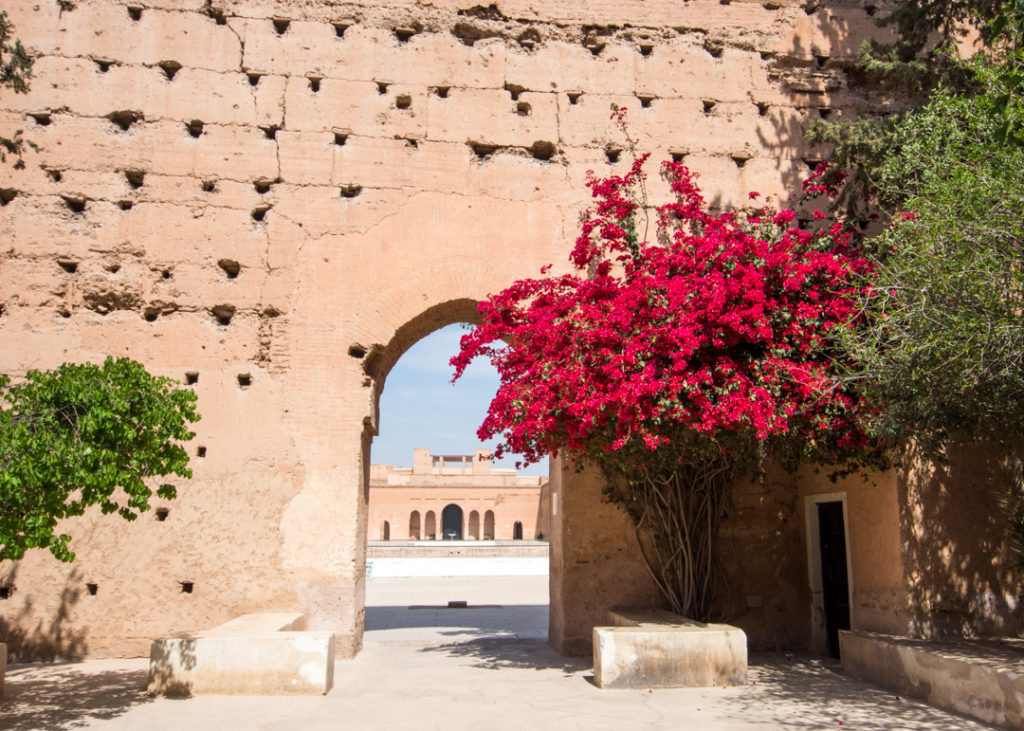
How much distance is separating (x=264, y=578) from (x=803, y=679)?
4795 millimetres

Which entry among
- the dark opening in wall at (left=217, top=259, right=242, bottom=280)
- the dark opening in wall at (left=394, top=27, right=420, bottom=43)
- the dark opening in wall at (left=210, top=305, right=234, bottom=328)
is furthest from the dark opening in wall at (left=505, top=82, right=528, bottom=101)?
the dark opening in wall at (left=210, top=305, right=234, bottom=328)

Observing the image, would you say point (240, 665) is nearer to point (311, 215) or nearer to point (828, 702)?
point (828, 702)

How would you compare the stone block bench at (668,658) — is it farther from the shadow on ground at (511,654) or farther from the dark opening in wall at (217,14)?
the dark opening in wall at (217,14)

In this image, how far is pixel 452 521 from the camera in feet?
125

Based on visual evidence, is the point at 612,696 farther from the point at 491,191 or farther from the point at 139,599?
the point at 491,191

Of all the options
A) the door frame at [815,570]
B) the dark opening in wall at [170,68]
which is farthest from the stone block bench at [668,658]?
the dark opening in wall at [170,68]

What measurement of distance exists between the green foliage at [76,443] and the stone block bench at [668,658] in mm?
3336

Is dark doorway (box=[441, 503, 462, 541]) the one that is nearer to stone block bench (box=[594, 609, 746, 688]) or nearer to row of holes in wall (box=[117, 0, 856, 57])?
row of holes in wall (box=[117, 0, 856, 57])

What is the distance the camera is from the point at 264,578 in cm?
779

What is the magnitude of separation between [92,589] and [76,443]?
3666mm

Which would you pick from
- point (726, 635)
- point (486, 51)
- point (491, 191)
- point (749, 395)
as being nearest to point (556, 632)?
point (726, 635)

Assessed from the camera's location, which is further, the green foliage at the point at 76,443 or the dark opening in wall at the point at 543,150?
the dark opening in wall at the point at 543,150

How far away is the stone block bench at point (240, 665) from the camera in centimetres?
588

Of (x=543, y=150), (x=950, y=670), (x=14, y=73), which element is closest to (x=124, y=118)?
(x=14, y=73)
